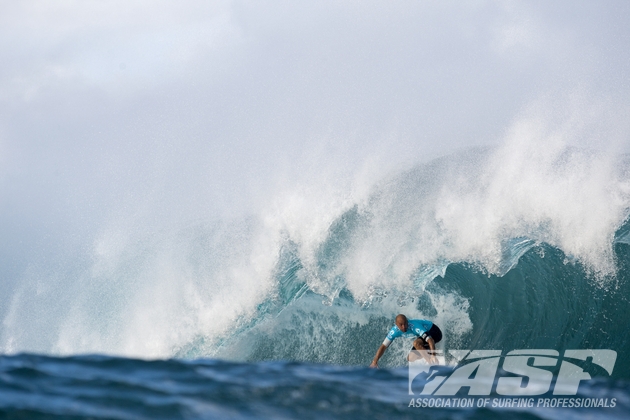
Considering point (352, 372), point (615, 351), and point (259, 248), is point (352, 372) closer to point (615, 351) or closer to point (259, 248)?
point (615, 351)

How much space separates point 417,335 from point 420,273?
292 centimetres

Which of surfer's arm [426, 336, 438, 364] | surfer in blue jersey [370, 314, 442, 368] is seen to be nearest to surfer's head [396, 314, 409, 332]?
surfer in blue jersey [370, 314, 442, 368]

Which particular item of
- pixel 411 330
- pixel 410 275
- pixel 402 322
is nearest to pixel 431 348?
pixel 411 330

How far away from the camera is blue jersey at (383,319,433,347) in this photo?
922 centimetres

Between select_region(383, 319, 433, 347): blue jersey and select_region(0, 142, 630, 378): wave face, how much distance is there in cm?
141

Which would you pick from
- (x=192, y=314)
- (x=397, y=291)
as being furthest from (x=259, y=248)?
(x=397, y=291)

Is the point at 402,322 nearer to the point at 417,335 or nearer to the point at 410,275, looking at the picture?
the point at 417,335

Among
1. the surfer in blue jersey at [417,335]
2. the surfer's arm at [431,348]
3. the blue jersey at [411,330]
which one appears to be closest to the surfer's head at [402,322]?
the surfer in blue jersey at [417,335]

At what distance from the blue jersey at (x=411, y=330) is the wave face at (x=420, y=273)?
141 cm

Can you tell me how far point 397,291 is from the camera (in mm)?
11891

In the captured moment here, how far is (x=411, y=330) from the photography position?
9.27 m

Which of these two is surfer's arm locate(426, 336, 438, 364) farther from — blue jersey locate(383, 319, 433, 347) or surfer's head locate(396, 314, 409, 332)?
surfer's head locate(396, 314, 409, 332)

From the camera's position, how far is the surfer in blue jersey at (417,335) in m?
9.03

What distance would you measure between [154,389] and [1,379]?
1.33 meters
